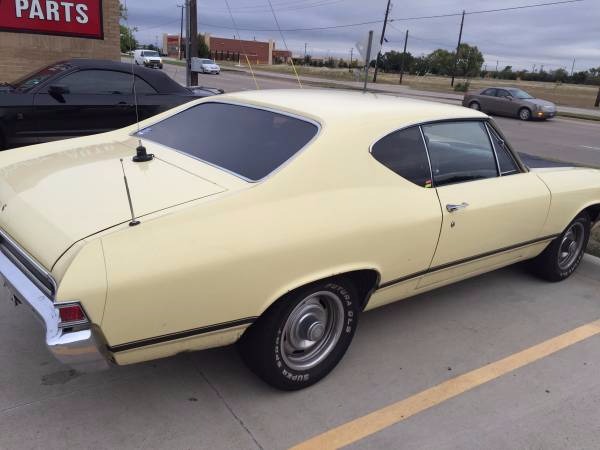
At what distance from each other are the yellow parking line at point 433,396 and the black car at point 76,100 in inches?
223

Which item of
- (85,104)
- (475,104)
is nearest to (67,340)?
(85,104)

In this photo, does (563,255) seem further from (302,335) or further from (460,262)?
(302,335)

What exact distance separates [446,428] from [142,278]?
165 centimetres

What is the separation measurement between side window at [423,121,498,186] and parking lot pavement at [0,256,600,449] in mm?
1045

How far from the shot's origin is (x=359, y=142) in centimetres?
288

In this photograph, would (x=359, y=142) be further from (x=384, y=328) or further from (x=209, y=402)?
(x=209, y=402)

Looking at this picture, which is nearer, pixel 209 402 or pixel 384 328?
pixel 209 402

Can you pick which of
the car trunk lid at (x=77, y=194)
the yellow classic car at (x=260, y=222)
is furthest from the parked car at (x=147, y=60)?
the yellow classic car at (x=260, y=222)

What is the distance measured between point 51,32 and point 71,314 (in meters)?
10.4

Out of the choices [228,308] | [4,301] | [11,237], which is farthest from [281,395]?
[4,301]

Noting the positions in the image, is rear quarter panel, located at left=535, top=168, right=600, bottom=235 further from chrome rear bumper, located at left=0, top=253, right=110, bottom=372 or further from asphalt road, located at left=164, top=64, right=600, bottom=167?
asphalt road, located at left=164, top=64, right=600, bottom=167

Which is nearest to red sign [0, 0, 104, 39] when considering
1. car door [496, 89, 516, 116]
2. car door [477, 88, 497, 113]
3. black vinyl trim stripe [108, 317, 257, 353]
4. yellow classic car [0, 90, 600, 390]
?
yellow classic car [0, 90, 600, 390]

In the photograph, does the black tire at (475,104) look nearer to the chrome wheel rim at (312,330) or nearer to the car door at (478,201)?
the car door at (478,201)

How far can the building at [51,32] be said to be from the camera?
33.6 feet
